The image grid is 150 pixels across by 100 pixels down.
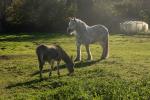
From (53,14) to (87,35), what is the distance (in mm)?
33051

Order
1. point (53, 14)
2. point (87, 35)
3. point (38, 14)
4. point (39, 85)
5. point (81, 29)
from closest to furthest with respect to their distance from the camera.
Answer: point (39, 85) → point (81, 29) → point (87, 35) → point (38, 14) → point (53, 14)

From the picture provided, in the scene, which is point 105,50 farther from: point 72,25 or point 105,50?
point 72,25

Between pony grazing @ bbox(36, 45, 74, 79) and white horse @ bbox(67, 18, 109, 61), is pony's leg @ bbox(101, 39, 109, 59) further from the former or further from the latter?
pony grazing @ bbox(36, 45, 74, 79)

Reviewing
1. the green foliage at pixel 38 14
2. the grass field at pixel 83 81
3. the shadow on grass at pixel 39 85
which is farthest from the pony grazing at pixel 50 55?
the green foliage at pixel 38 14

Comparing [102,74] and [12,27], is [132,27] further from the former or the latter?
[102,74]

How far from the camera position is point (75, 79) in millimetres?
19094

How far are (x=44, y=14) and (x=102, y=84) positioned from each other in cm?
4198

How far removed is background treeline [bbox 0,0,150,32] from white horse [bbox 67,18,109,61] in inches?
1224

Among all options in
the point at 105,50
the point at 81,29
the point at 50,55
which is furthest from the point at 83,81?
the point at 105,50

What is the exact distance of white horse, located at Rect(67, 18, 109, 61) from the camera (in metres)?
25.5

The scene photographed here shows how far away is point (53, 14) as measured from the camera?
58.6m

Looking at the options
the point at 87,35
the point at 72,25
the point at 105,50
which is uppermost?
the point at 72,25

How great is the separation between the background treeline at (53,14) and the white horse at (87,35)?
1224 inches

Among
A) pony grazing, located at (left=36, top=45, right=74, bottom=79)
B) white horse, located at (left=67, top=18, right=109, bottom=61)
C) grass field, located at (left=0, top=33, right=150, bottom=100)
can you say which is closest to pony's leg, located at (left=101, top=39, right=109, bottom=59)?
white horse, located at (left=67, top=18, right=109, bottom=61)
